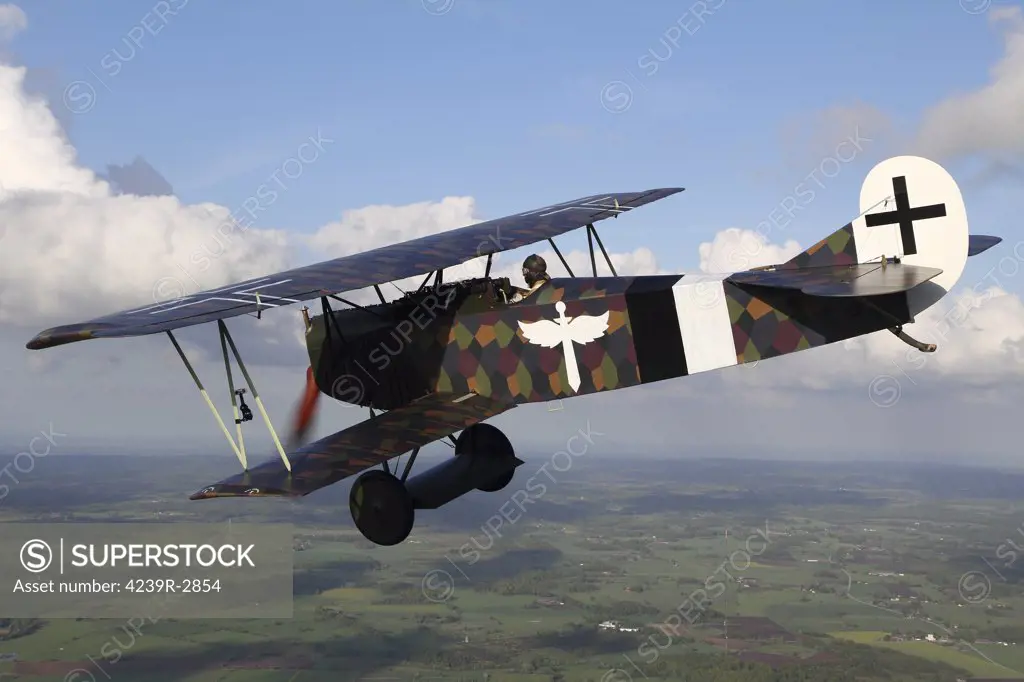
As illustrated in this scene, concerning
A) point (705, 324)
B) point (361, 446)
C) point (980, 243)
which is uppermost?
point (980, 243)

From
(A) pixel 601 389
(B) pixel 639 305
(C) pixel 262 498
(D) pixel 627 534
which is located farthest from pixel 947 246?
(D) pixel 627 534

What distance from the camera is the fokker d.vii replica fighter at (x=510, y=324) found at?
34.2ft

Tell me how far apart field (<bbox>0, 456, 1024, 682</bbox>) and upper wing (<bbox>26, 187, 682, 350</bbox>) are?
43.7 metres

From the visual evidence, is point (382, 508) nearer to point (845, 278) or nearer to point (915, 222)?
point (845, 278)

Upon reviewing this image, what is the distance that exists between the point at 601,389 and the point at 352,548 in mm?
105138

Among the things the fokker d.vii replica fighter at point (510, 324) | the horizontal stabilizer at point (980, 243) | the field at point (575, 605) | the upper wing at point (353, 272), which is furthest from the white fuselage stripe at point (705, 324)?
the field at point (575, 605)

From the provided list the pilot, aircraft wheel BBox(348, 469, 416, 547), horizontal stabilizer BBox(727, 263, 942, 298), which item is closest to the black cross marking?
horizontal stabilizer BBox(727, 263, 942, 298)

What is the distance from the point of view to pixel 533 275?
12.2 metres

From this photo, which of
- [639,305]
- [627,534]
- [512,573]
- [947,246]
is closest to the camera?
[947,246]

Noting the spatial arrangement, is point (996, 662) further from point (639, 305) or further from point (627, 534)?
point (639, 305)

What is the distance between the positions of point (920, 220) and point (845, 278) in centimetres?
109

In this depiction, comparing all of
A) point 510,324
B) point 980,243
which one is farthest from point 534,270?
point 980,243

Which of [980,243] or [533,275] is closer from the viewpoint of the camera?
[533,275]

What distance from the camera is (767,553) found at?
12094cm
